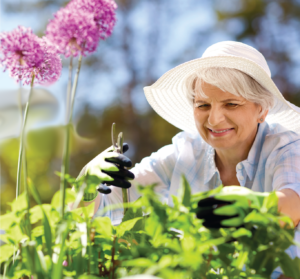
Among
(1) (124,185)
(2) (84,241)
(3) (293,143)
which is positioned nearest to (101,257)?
(2) (84,241)

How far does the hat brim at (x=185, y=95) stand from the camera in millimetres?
1067

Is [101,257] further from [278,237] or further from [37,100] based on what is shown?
[37,100]

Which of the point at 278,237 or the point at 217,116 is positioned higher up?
the point at 217,116

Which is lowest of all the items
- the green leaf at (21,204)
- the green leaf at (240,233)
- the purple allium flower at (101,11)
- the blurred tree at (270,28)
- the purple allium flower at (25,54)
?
the green leaf at (240,233)

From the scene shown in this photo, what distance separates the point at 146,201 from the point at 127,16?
7.11 m

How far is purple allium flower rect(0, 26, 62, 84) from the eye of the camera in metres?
0.48

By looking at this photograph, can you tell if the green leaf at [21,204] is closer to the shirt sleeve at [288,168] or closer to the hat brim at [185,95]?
the shirt sleeve at [288,168]

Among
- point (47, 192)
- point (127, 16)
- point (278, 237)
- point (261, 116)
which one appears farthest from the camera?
point (127, 16)

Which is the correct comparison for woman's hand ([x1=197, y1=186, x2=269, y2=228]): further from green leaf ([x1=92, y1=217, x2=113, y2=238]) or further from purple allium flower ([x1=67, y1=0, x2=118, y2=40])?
purple allium flower ([x1=67, y1=0, x2=118, y2=40])

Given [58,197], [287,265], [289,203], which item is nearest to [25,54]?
[58,197]

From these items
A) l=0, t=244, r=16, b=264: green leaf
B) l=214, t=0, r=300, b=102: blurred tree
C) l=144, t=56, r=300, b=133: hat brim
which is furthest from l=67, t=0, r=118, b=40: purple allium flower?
l=214, t=0, r=300, b=102: blurred tree

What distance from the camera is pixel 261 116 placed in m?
1.23

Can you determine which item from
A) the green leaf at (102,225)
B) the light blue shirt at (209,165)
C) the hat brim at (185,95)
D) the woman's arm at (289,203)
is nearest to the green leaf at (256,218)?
the green leaf at (102,225)

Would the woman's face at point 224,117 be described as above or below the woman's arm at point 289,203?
above
